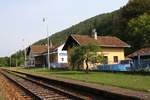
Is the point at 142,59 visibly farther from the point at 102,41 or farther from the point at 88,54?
the point at 102,41

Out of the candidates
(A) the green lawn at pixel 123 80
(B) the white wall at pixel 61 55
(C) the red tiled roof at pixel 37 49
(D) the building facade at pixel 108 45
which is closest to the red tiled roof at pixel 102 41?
(D) the building facade at pixel 108 45

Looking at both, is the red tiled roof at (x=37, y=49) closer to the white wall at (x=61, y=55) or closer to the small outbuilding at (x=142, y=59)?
the white wall at (x=61, y=55)

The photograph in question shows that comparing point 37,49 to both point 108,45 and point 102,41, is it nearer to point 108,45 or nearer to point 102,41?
point 102,41

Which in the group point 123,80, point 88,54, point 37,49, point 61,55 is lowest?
point 123,80

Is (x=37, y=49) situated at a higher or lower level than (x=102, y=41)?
higher

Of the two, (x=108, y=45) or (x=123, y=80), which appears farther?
(x=108, y=45)

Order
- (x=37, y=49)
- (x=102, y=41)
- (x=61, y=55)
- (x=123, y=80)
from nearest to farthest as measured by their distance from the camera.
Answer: (x=123, y=80)
(x=102, y=41)
(x=61, y=55)
(x=37, y=49)

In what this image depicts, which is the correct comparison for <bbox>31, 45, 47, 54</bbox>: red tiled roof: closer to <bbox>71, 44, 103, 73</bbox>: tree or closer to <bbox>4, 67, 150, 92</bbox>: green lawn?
<bbox>71, 44, 103, 73</bbox>: tree

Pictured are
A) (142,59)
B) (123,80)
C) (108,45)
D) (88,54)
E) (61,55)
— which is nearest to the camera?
(123,80)

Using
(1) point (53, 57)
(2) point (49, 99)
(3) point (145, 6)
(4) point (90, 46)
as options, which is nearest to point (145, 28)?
(4) point (90, 46)

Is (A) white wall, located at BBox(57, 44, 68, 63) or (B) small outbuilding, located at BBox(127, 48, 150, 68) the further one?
(A) white wall, located at BBox(57, 44, 68, 63)

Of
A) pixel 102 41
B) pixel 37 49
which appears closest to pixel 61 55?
pixel 37 49

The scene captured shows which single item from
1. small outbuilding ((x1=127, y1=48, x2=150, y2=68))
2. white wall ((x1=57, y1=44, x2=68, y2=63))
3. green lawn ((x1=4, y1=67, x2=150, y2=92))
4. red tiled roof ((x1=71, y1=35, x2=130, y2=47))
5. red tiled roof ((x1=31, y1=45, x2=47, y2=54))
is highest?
red tiled roof ((x1=31, y1=45, x2=47, y2=54))

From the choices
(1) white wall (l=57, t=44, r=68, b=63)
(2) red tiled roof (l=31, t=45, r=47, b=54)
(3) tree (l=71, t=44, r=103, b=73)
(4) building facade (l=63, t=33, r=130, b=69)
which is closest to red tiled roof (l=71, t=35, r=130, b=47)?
(4) building facade (l=63, t=33, r=130, b=69)
